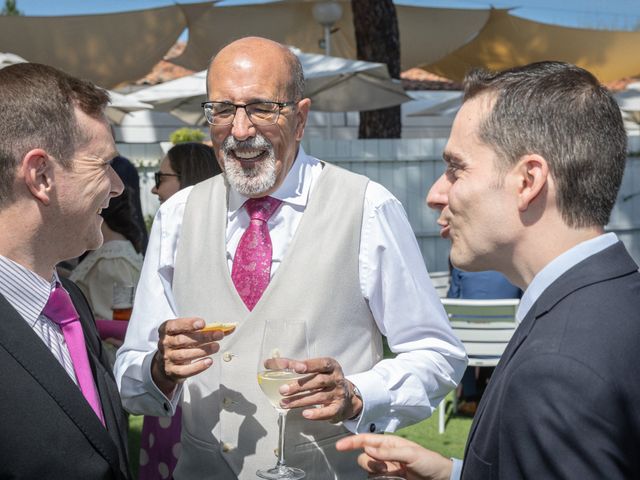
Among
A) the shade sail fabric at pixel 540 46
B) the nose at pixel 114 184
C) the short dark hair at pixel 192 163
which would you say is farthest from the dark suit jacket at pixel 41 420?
the shade sail fabric at pixel 540 46

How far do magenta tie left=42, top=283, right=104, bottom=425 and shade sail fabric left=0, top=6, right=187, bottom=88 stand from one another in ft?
48.7

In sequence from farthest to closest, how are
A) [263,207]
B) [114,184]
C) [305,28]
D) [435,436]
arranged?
1. [305,28]
2. [435,436]
3. [263,207]
4. [114,184]

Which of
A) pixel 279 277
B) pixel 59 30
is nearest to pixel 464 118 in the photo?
pixel 279 277

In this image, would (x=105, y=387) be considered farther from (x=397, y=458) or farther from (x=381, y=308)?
(x=381, y=308)

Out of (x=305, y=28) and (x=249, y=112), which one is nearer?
(x=249, y=112)

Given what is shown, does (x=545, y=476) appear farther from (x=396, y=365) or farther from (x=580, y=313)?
(x=396, y=365)

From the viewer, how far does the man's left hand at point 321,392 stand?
214cm

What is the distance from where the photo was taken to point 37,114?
2061mm

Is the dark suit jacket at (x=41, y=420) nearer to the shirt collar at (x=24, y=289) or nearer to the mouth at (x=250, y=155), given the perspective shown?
the shirt collar at (x=24, y=289)

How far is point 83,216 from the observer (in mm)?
2230

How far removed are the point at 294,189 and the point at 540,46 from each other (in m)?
20.5

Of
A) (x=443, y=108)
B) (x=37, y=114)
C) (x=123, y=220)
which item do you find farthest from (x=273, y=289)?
(x=443, y=108)

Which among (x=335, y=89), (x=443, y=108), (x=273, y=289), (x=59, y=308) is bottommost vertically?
(x=443, y=108)

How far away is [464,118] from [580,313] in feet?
1.89
